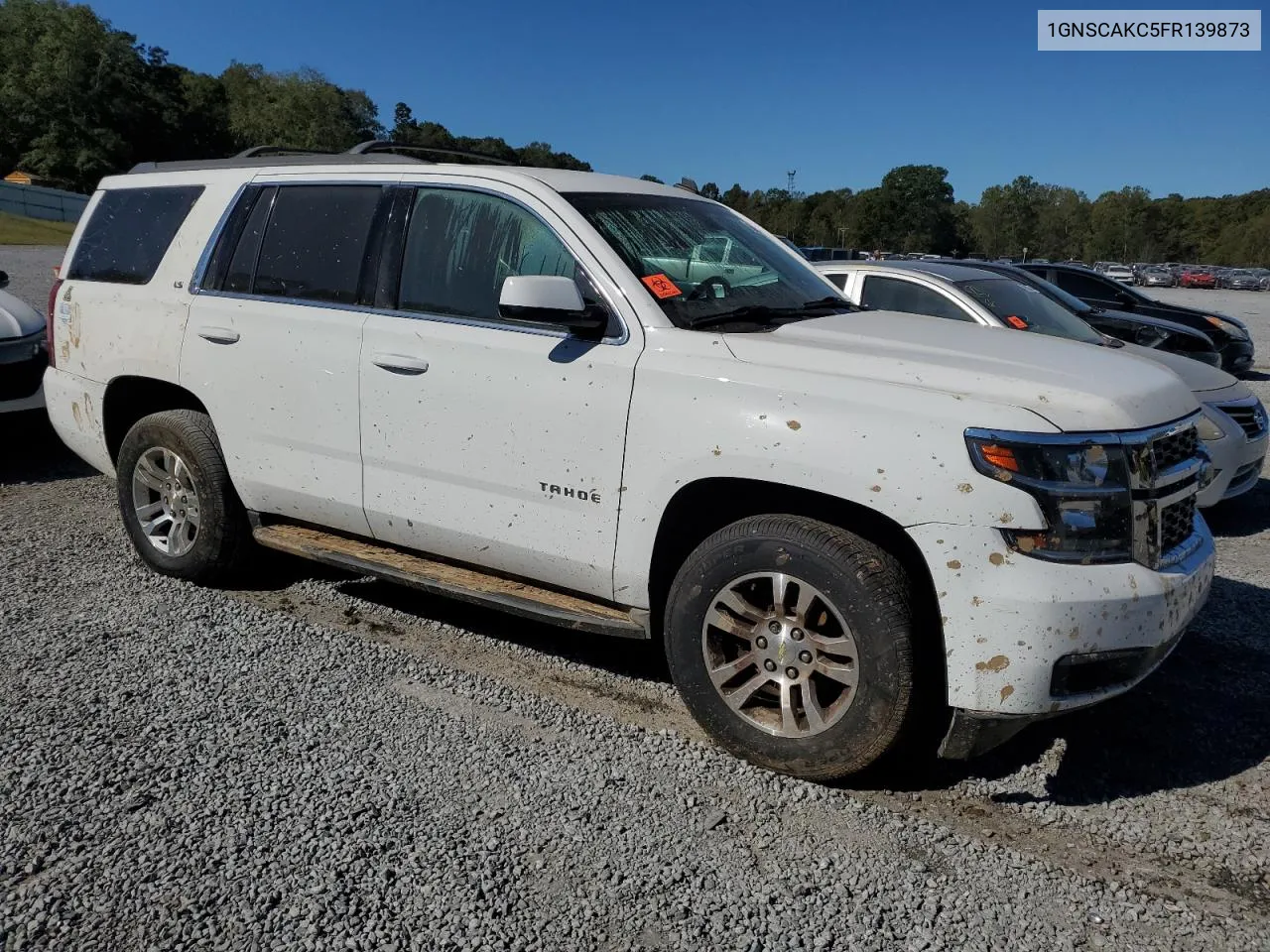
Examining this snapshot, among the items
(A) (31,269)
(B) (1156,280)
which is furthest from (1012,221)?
(A) (31,269)

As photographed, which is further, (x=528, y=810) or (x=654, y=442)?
(x=654, y=442)

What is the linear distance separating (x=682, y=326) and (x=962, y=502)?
3.82 ft

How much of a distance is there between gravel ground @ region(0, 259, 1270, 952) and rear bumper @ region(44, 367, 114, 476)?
1.00 meters

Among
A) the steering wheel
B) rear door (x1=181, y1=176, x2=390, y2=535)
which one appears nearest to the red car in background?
the steering wheel

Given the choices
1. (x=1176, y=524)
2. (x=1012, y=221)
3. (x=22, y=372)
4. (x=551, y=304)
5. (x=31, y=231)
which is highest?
(x=1012, y=221)

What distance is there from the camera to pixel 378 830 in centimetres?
299

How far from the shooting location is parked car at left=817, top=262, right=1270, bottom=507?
652 centimetres

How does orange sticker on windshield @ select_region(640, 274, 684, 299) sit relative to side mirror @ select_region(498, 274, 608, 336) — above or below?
above

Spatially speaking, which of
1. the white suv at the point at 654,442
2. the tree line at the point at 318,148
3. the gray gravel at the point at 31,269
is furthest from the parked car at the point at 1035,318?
the tree line at the point at 318,148

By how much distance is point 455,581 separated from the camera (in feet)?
13.1

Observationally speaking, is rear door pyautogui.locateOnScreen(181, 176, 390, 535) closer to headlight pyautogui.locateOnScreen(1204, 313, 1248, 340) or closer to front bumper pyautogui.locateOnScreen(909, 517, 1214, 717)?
front bumper pyautogui.locateOnScreen(909, 517, 1214, 717)

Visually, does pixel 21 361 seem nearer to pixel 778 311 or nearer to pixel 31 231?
pixel 778 311

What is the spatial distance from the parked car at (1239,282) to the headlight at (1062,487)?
71537 mm

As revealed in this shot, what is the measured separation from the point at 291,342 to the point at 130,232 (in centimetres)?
149
